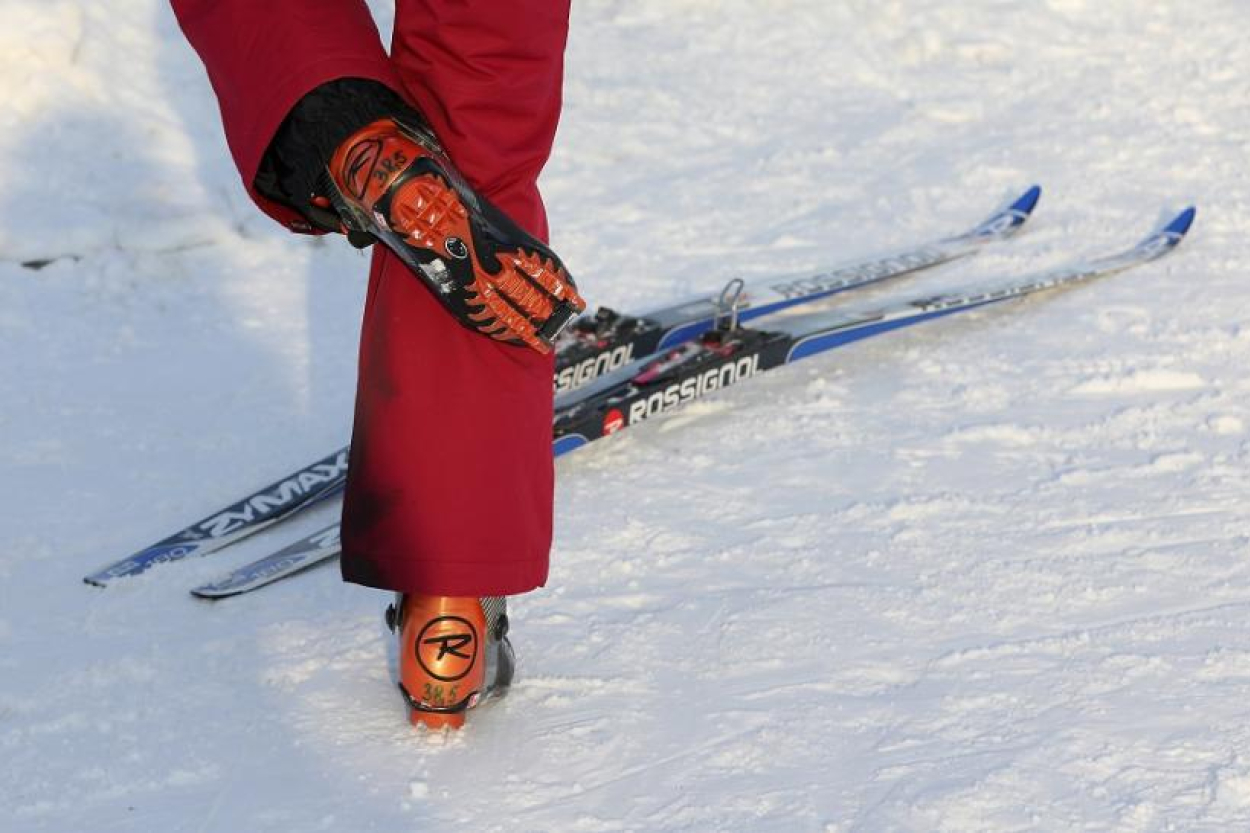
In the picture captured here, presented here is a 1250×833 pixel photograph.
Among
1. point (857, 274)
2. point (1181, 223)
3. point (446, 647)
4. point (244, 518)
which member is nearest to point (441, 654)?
point (446, 647)

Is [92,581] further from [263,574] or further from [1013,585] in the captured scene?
[1013,585]

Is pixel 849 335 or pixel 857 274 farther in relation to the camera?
pixel 857 274

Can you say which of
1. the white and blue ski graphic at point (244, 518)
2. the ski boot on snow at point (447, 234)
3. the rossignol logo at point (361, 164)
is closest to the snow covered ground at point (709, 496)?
the white and blue ski graphic at point (244, 518)

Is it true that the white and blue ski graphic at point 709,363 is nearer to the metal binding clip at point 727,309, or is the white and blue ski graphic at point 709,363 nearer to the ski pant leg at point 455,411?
the metal binding clip at point 727,309

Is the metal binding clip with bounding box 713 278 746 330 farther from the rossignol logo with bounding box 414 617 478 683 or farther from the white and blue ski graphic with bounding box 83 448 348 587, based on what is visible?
the rossignol logo with bounding box 414 617 478 683

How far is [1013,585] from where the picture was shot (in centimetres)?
272

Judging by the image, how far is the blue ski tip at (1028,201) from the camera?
4.77 meters

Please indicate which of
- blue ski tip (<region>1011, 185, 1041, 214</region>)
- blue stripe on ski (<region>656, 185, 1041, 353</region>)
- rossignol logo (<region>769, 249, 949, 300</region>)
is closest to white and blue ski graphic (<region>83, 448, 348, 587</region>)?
blue stripe on ski (<region>656, 185, 1041, 353</region>)

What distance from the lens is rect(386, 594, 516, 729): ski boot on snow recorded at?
88.9 inches

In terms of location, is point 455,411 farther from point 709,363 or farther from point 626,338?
point 626,338

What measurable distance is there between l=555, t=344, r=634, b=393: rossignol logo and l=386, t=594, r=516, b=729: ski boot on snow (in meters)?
1.26

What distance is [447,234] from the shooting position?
6.63 feet

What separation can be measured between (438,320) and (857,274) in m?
2.27

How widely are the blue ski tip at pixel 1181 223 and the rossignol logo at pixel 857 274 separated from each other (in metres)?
0.61
